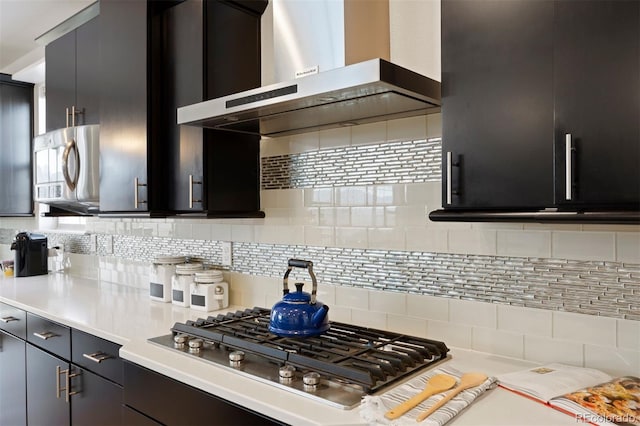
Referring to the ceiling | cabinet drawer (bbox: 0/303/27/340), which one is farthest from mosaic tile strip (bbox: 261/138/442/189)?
the ceiling

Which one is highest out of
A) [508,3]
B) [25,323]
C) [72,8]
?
[72,8]

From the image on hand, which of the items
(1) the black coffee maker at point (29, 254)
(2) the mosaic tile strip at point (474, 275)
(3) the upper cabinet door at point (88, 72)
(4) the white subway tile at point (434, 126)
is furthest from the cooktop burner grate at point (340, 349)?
(1) the black coffee maker at point (29, 254)

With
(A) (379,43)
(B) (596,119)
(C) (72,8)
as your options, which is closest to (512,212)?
(B) (596,119)

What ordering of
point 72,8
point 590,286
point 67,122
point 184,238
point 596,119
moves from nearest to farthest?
point 596,119 → point 590,286 → point 184,238 → point 67,122 → point 72,8

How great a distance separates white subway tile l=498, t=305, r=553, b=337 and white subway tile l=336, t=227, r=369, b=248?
22.4 inches

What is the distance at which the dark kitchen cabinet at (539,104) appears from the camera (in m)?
1.06

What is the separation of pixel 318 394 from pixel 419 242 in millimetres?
722

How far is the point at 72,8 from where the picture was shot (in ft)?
10.5

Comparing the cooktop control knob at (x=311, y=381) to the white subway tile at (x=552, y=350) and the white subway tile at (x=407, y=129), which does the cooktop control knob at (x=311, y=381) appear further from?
the white subway tile at (x=407, y=129)

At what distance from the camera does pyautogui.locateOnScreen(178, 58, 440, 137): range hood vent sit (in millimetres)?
1346

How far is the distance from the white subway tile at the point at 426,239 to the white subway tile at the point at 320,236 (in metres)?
0.36

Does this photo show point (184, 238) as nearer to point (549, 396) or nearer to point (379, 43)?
point (379, 43)

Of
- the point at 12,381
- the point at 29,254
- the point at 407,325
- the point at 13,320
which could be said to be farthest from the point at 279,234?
the point at 29,254

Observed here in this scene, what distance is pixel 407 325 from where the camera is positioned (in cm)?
177
